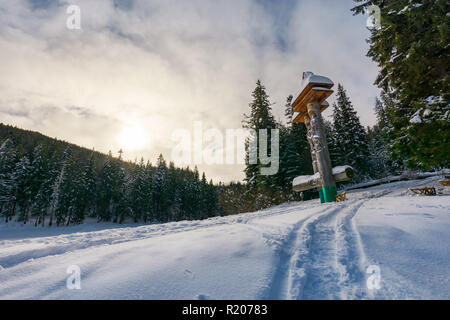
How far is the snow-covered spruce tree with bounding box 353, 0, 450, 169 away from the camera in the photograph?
6566 mm

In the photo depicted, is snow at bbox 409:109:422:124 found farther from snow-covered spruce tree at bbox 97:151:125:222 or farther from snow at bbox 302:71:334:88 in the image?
snow-covered spruce tree at bbox 97:151:125:222

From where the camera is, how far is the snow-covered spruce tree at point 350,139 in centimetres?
2661

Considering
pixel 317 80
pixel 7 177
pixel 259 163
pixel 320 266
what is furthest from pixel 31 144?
pixel 320 266

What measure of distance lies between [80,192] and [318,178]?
50.6 metres

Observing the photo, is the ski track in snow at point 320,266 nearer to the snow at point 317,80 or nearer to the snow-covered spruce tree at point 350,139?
the snow at point 317,80

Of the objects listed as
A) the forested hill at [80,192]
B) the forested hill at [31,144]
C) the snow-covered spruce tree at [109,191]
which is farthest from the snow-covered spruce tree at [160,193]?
the forested hill at [31,144]

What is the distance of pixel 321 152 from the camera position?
10.2 meters

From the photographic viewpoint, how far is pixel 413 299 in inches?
69.5

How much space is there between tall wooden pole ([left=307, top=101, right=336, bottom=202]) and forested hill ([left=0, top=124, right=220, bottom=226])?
154 ft

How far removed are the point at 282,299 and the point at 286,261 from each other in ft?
2.67

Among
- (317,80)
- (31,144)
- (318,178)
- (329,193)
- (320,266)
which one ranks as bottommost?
(320,266)

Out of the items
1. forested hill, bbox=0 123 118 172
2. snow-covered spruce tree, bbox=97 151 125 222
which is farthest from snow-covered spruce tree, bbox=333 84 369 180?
forested hill, bbox=0 123 118 172

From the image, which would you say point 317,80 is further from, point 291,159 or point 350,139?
point 350,139

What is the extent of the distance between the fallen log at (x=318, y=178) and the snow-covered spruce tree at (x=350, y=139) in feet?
56.7
